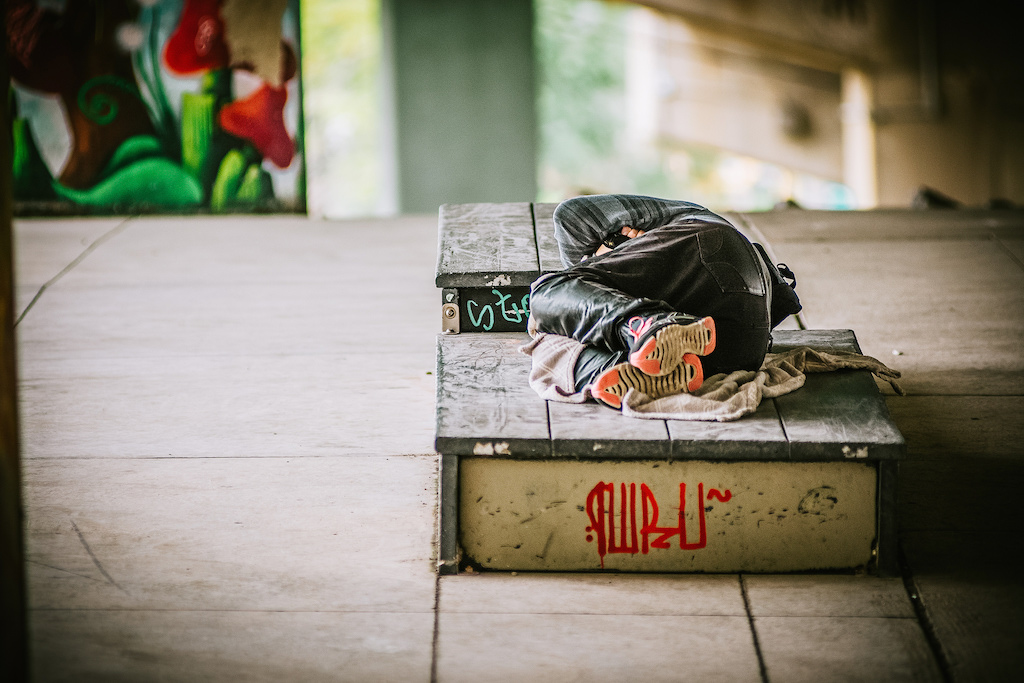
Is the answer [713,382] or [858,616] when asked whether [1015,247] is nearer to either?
[713,382]

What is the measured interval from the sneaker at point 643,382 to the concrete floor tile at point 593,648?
2.67ft

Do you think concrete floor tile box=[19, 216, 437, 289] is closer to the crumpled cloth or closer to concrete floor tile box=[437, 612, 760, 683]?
the crumpled cloth

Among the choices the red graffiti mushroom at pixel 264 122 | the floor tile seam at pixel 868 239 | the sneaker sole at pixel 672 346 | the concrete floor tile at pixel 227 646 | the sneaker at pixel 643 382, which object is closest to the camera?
the concrete floor tile at pixel 227 646

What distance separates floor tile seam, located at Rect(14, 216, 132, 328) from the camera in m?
7.10

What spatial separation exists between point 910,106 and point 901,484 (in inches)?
533

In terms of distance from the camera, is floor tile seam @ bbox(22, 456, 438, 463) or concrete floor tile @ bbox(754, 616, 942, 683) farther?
floor tile seam @ bbox(22, 456, 438, 463)

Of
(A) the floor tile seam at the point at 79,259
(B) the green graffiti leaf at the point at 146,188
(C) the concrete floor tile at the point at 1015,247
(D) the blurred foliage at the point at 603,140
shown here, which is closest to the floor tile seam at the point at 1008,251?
(C) the concrete floor tile at the point at 1015,247

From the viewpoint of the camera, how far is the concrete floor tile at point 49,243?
786cm

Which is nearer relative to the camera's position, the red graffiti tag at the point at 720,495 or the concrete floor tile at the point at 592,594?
the concrete floor tile at the point at 592,594

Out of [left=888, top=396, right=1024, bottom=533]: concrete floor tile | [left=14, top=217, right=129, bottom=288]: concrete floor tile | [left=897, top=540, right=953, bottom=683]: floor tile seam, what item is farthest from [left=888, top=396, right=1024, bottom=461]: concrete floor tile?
[left=14, top=217, right=129, bottom=288]: concrete floor tile

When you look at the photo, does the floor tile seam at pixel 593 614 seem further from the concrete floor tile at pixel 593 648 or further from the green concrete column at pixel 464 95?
the green concrete column at pixel 464 95

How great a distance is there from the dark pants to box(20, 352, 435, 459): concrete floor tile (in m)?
1.10

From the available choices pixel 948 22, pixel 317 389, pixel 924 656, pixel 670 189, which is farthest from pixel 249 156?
pixel 670 189

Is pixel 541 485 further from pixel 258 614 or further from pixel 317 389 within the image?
pixel 317 389
